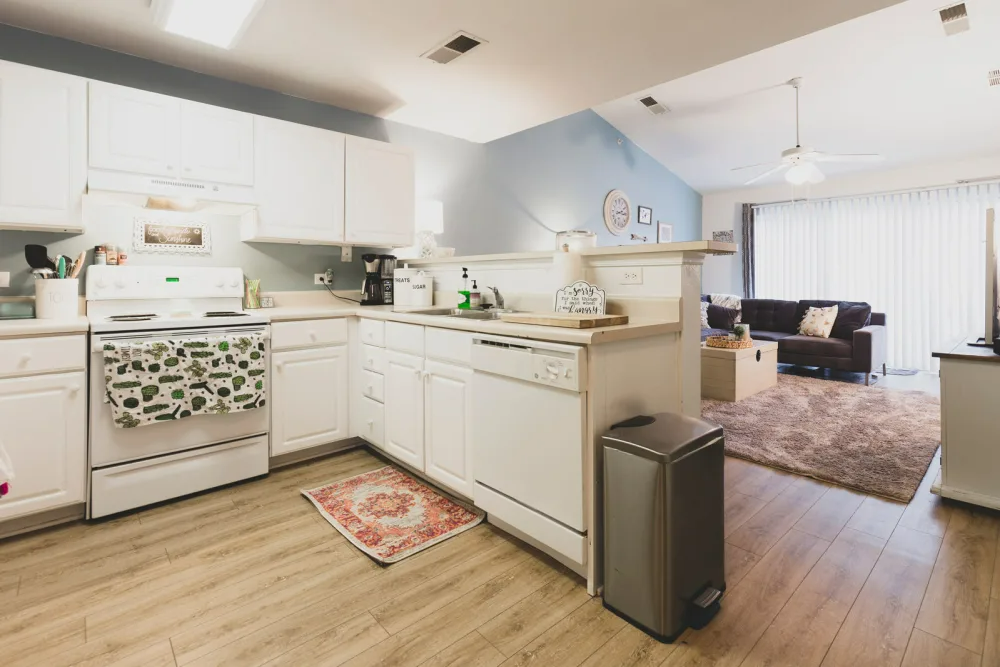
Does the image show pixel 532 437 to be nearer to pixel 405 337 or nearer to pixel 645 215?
pixel 405 337

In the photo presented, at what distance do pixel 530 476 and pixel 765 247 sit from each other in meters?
6.83

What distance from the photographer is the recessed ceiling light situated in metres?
2.36

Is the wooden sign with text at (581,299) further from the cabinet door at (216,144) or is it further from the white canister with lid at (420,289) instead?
the cabinet door at (216,144)

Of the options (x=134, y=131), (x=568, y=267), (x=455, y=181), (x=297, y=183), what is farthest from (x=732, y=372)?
(x=134, y=131)

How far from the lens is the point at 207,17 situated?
246 cm

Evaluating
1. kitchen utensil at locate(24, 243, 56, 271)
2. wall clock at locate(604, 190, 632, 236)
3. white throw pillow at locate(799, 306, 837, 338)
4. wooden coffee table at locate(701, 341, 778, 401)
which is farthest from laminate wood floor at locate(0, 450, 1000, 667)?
wall clock at locate(604, 190, 632, 236)

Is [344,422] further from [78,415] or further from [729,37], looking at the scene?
[729,37]

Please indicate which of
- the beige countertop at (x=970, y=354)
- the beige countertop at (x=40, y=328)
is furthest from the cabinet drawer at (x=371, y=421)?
the beige countertop at (x=970, y=354)

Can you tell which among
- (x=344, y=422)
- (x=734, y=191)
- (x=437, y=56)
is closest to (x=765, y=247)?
(x=734, y=191)

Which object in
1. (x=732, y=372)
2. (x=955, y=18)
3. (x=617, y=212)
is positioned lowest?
(x=732, y=372)

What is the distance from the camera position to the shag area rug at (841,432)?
274 centimetres

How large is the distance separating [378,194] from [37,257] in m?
1.82

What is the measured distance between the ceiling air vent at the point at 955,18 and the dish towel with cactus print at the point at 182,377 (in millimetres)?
4639

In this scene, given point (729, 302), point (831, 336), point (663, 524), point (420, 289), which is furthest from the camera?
point (729, 302)
